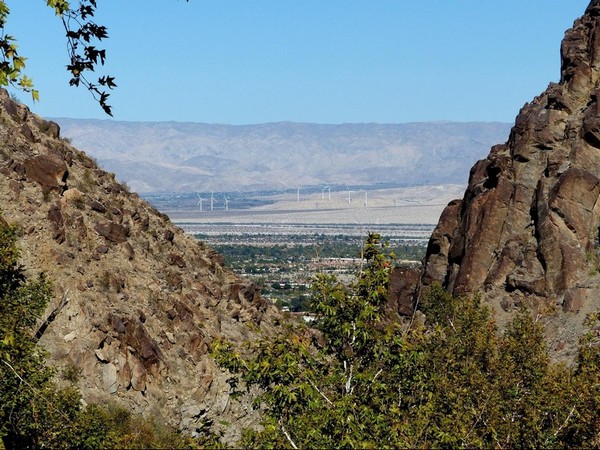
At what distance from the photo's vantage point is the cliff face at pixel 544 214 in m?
69.8

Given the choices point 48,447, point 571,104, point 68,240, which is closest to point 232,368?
point 48,447

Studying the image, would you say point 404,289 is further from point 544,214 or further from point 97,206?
point 97,206

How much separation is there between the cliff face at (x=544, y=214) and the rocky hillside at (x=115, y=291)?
19734 millimetres

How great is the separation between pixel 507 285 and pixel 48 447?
4990 centimetres

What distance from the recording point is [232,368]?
74.3 feet

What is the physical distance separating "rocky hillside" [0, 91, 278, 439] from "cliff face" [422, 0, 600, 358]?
19734mm

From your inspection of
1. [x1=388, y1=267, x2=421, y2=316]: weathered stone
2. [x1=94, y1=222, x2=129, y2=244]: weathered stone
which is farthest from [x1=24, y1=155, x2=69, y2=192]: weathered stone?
[x1=388, y1=267, x2=421, y2=316]: weathered stone

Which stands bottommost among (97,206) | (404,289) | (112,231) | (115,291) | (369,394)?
(404,289)

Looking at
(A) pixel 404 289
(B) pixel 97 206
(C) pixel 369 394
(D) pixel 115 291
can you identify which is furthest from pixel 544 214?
(C) pixel 369 394

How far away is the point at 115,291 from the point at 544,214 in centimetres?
3610

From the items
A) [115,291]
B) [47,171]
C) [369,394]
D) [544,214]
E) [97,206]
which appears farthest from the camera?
[544,214]

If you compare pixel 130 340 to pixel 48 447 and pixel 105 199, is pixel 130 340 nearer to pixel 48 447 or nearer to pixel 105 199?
pixel 105 199

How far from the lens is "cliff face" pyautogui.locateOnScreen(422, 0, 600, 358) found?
6975 centimetres

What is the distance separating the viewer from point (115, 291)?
50.4 metres
